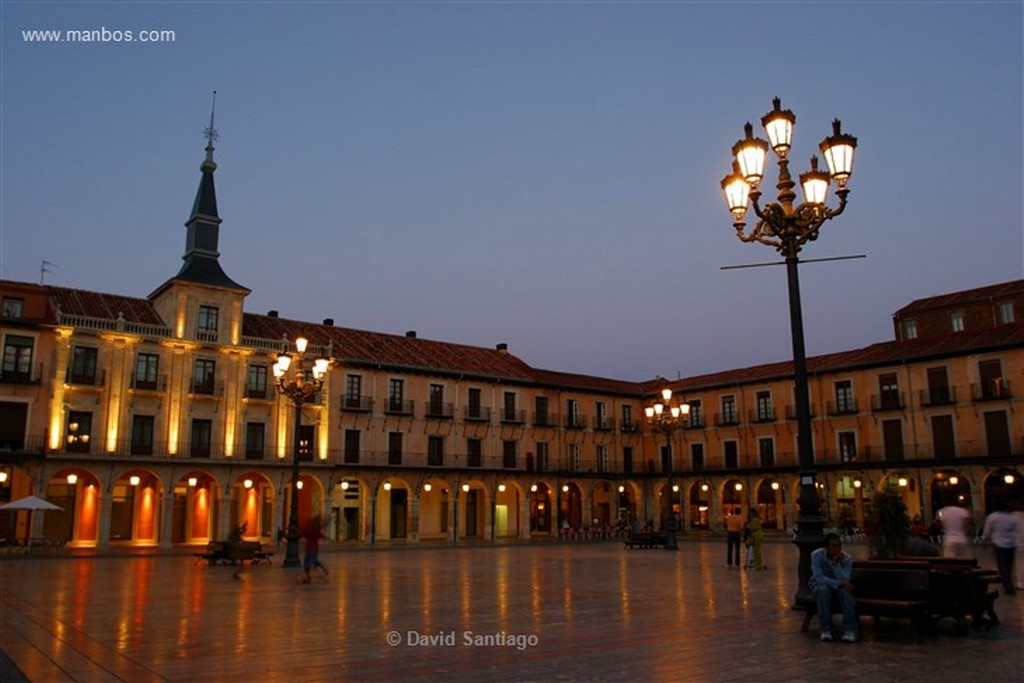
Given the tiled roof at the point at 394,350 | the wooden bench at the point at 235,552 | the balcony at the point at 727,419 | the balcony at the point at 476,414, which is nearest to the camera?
the wooden bench at the point at 235,552

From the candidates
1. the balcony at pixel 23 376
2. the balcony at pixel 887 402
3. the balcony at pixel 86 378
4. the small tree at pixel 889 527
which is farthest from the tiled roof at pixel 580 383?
the small tree at pixel 889 527

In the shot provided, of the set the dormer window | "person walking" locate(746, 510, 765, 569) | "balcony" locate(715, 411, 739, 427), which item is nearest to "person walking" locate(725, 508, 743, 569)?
"person walking" locate(746, 510, 765, 569)

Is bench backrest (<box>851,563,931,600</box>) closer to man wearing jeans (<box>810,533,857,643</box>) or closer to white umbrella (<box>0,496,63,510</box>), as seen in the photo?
man wearing jeans (<box>810,533,857,643</box>)

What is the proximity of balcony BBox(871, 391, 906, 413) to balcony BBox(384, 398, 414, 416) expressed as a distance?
2375 cm

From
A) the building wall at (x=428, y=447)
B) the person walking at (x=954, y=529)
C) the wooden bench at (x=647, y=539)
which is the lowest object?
the wooden bench at (x=647, y=539)

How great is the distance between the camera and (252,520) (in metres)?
39.0

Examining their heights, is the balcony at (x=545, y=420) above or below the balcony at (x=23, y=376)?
below

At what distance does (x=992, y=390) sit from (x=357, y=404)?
30044mm

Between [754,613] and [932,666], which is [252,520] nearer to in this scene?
[754,613]

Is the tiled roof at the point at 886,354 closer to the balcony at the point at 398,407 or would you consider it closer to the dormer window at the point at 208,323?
the balcony at the point at 398,407

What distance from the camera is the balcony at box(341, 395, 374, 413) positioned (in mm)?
40688

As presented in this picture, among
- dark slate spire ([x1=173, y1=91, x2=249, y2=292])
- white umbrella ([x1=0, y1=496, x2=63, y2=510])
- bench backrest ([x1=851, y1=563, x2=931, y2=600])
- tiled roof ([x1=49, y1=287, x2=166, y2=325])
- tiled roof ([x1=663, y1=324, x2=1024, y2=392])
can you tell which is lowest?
bench backrest ([x1=851, y1=563, x2=931, y2=600])

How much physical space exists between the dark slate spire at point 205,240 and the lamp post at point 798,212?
3160cm

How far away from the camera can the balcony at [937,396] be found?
→ 39.2 m
